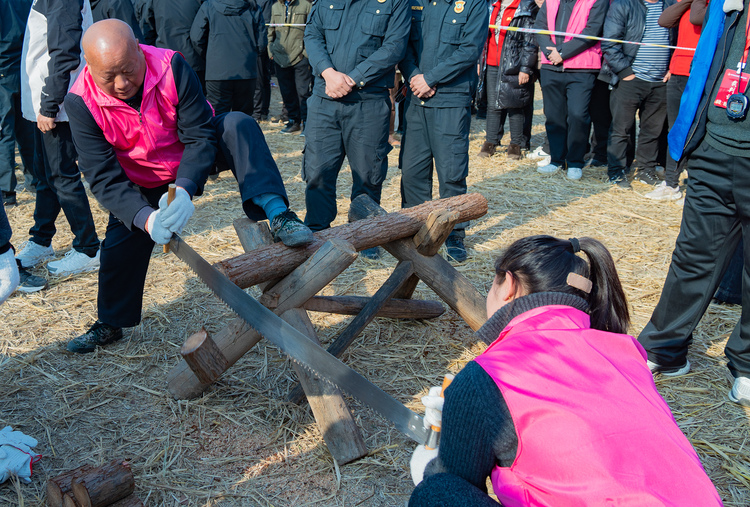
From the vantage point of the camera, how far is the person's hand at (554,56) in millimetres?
7617

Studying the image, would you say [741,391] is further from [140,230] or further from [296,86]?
[296,86]

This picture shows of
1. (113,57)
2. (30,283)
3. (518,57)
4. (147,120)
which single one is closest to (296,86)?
(518,57)

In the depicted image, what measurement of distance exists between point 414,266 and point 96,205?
14.1ft

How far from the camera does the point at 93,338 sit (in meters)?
3.88

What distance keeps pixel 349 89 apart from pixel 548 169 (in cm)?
433

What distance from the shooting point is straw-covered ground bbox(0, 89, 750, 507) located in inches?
113

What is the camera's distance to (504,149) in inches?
385

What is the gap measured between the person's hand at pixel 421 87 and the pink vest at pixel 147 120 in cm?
261

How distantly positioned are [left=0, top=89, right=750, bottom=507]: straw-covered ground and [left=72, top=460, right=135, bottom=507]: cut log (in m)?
0.23

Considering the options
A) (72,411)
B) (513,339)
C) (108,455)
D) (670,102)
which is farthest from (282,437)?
(670,102)

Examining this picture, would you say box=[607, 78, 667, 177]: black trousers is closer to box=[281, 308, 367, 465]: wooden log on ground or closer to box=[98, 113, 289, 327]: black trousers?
box=[98, 113, 289, 327]: black trousers

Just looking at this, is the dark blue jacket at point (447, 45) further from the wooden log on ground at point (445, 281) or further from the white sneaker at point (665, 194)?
the white sneaker at point (665, 194)

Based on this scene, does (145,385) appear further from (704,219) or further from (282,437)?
(704,219)

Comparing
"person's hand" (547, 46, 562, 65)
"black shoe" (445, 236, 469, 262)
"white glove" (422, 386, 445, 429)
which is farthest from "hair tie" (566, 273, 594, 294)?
"person's hand" (547, 46, 562, 65)
